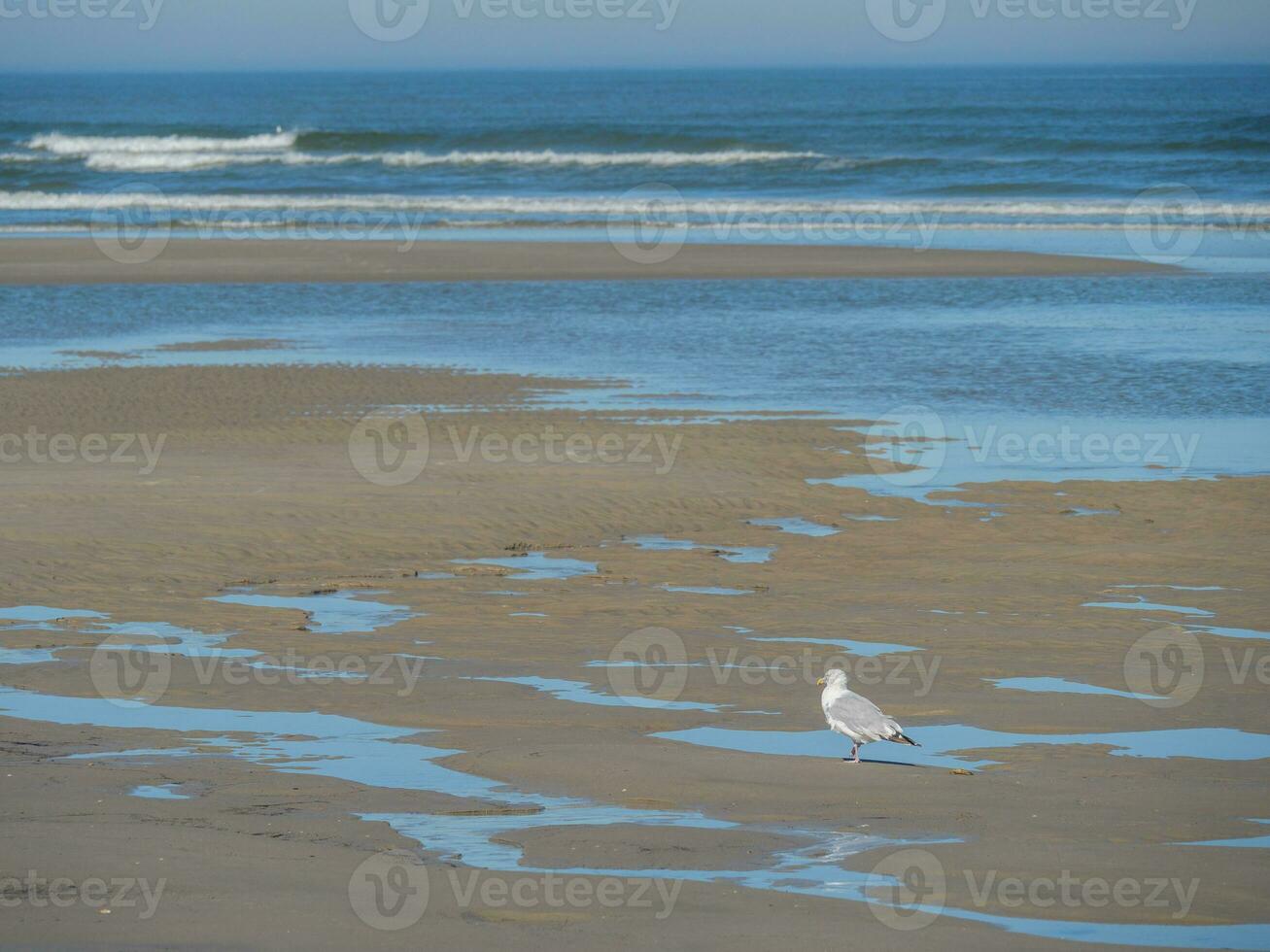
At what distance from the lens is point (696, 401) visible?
15289 mm

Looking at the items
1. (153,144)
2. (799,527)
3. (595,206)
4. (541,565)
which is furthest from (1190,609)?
(153,144)

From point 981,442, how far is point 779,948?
9.47 m

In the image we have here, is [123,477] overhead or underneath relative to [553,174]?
underneath

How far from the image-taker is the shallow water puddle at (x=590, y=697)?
734 centimetres

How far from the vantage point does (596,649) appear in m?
8.25

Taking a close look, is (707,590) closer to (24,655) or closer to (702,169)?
(24,655)

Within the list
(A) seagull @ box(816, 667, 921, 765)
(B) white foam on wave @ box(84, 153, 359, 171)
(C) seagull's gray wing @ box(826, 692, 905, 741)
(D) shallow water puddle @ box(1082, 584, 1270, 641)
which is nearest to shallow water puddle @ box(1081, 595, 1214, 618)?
(D) shallow water puddle @ box(1082, 584, 1270, 641)

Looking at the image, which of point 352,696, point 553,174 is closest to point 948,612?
point 352,696

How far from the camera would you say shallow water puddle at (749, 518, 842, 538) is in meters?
10.9

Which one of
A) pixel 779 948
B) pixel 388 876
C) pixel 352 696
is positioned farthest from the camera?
pixel 352 696

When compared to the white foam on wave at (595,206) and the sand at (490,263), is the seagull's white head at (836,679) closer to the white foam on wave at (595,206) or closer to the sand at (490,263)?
the sand at (490,263)

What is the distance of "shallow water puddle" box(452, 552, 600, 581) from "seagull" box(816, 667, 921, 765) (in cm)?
340

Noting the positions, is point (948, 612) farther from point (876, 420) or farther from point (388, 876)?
point (876, 420)

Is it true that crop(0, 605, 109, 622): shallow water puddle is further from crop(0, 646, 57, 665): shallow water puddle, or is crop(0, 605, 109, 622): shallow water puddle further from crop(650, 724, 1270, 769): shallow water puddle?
crop(650, 724, 1270, 769): shallow water puddle
